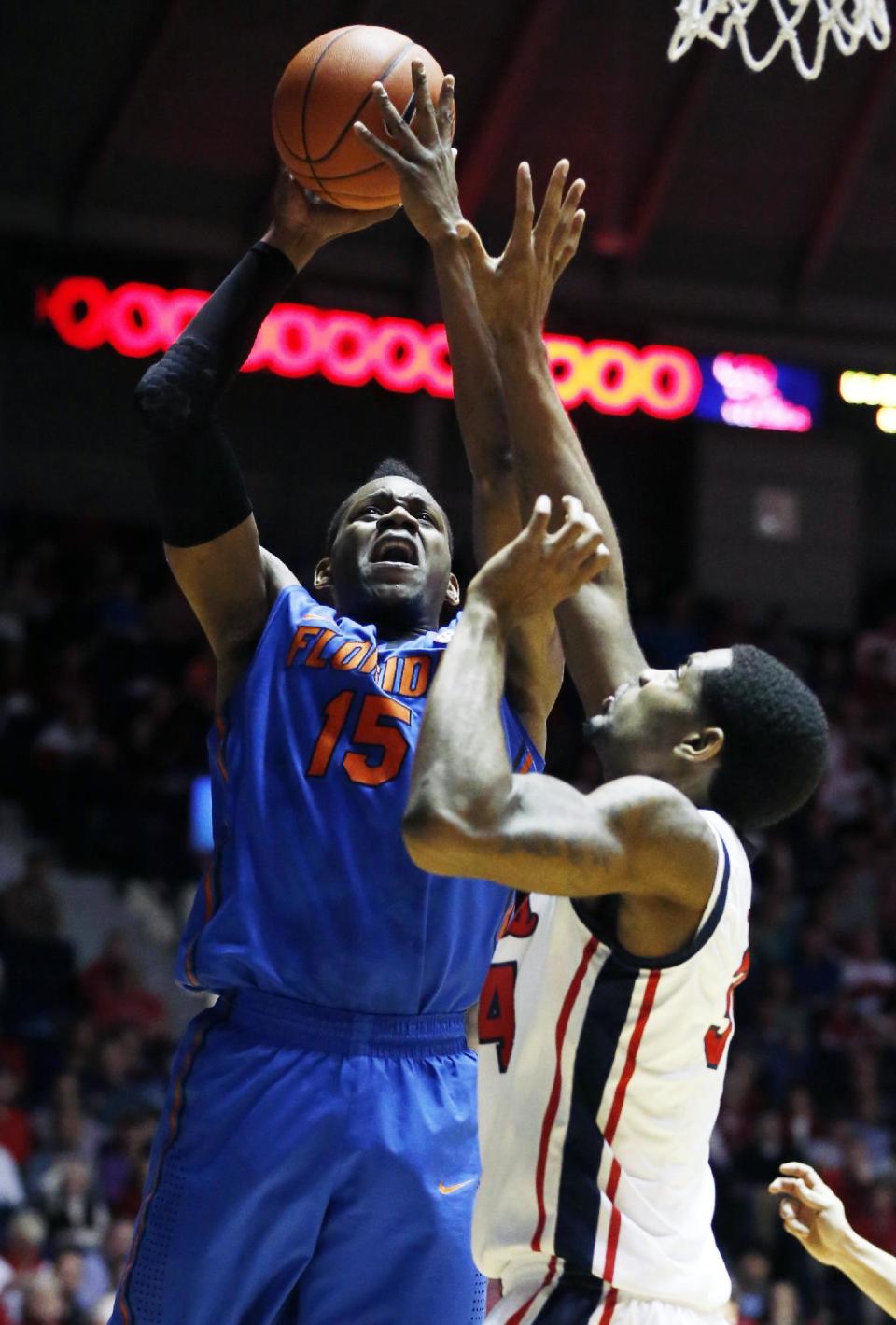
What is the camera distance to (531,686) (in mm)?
3746

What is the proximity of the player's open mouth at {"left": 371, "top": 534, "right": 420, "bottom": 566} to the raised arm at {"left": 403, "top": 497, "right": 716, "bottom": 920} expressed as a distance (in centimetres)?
92

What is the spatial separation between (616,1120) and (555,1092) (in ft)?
0.33

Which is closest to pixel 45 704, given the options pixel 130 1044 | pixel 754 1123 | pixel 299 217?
pixel 130 1044

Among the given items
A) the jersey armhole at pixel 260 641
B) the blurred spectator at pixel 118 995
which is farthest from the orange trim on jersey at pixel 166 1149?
the blurred spectator at pixel 118 995

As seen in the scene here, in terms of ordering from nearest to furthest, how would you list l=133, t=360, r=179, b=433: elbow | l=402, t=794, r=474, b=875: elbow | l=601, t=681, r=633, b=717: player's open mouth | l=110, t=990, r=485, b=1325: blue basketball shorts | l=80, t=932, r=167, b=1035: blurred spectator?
l=402, t=794, r=474, b=875: elbow → l=601, t=681, r=633, b=717: player's open mouth → l=110, t=990, r=485, b=1325: blue basketball shorts → l=133, t=360, r=179, b=433: elbow → l=80, t=932, r=167, b=1035: blurred spectator

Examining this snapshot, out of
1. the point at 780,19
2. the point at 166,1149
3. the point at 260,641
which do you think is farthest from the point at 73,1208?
the point at 780,19

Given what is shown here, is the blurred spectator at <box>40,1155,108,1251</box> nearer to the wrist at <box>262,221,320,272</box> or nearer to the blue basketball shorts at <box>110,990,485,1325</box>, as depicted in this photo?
the blue basketball shorts at <box>110,990,485,1325</box>

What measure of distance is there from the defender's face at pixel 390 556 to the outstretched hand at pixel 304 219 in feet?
1.64

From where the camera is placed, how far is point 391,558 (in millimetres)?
3811

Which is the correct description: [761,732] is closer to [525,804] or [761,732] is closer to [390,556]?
[525,804]

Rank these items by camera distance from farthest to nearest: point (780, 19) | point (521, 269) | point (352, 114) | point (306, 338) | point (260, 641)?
point (306, 338)
point (780, 19)
point (352, 114)
point (260, 641)
point (521, 269)

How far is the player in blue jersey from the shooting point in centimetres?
334

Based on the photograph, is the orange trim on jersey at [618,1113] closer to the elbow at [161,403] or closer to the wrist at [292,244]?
the elbow at [161,403]

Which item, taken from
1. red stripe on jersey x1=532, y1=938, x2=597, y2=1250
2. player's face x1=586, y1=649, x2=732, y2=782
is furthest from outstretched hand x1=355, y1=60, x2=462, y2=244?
red stripe on jersey x1=532, y1=938, x2=597, y2=1250
